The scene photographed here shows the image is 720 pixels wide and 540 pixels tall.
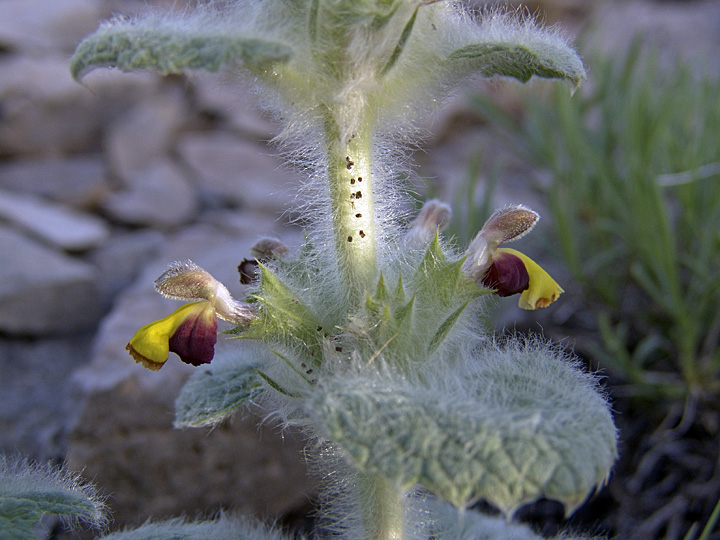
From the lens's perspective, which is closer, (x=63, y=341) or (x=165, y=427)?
(x=165, y=427)

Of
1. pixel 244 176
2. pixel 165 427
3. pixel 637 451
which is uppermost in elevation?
pixel 244 176

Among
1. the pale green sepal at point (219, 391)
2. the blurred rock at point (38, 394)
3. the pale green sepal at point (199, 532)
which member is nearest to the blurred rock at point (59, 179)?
the blurred rock at point (38, 394)

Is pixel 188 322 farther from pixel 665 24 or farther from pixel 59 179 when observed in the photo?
pixel 665 24

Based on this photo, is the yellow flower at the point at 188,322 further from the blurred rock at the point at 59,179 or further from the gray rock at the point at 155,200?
the blurred rock at the point at 59,179

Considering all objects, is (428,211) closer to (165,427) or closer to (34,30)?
(165,427)

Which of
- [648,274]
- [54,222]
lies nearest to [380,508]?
[648,274]

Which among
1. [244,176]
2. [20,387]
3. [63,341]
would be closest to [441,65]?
[20,387]
